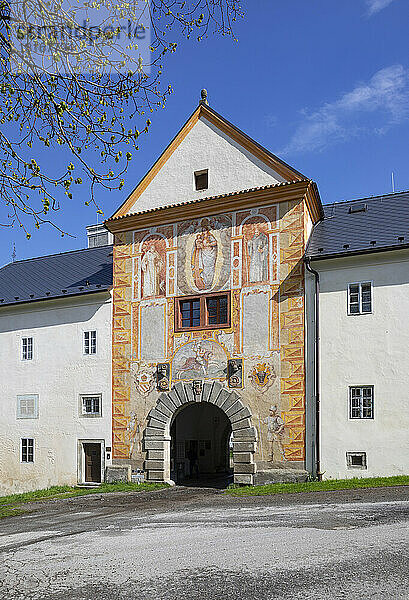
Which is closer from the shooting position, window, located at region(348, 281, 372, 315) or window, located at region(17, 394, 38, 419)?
window, located at region(348, 281, 372, 315)

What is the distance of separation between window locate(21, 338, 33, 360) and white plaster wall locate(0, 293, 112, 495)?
193 mm

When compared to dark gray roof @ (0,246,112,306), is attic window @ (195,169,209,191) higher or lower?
higher

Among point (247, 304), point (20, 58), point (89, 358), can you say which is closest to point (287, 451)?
point (247, 304)

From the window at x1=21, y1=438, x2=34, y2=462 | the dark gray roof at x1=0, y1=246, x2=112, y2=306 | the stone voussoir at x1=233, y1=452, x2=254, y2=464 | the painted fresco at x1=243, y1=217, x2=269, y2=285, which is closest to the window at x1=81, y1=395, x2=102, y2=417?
the window at x1=21, y1=438, x2=34, y2=462

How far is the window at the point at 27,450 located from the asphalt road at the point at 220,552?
10212 millimetres

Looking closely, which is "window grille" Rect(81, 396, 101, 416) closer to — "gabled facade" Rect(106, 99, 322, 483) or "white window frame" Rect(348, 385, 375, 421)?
"gabled facade" Rect(106, 99, 322, 483)

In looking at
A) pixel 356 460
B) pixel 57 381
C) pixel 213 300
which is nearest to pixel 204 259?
pixel 213 300

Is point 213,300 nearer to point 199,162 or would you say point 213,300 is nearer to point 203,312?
point 203,312

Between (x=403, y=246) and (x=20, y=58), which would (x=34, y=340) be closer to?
(x=403, y=246)

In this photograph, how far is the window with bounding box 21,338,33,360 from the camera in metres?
27.3

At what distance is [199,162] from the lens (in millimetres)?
24703

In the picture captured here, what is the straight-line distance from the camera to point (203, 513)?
1523 centimetres

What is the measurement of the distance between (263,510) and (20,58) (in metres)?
10.9

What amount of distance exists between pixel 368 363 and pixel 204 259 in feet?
21.3
